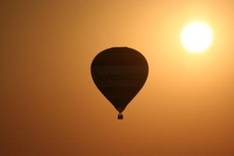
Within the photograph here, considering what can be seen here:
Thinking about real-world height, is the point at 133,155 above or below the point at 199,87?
below

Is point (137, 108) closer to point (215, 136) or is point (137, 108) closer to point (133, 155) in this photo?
point (133, 155)

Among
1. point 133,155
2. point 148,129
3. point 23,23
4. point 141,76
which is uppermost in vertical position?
point 23,23

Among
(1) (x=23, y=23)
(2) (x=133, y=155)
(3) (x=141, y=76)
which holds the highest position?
(1) (x=23, y=23)

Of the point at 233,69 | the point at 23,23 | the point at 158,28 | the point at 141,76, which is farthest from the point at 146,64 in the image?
the point at 23,23

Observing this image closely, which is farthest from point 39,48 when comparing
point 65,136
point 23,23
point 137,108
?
point 137,108

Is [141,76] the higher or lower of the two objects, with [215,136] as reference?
higher

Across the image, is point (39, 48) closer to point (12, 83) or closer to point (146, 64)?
point (12, 83)
